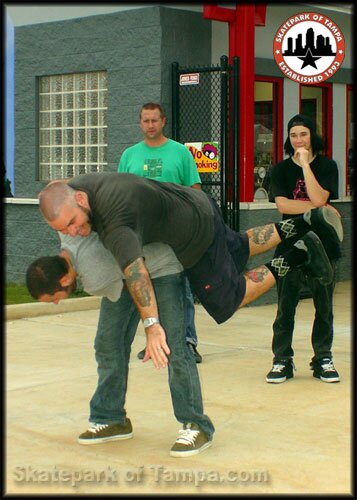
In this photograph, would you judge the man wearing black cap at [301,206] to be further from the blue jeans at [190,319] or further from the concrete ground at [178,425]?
the blue jeans at [190,319]

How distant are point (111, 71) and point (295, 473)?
8196mm

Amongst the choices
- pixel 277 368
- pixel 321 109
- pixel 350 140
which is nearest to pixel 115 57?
pixel 321 109

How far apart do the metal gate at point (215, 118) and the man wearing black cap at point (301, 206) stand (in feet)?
12.7

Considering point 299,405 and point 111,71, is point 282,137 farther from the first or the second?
point 299,405

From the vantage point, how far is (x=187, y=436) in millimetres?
5520

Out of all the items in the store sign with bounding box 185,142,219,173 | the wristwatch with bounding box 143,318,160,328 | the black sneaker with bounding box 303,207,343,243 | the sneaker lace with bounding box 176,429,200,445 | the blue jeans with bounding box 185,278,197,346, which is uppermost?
the store sign with bounding box 185,142,219,173

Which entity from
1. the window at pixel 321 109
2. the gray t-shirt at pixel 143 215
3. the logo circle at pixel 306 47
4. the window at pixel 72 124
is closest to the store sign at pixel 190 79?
the window at pixel 72 124

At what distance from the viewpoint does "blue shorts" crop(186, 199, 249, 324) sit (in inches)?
219

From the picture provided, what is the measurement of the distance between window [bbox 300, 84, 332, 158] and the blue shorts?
353 inches

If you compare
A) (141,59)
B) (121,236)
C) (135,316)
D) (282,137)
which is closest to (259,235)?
(135,316)

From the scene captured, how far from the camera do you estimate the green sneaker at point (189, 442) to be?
5.46 metres

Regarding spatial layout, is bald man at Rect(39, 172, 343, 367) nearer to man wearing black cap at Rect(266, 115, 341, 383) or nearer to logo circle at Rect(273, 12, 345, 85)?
man wearing black cap at Rect(266, 115, 341, 383)

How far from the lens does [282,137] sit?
44.3 ft

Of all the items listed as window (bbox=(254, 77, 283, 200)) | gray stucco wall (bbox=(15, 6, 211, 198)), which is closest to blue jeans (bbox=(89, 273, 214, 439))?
gray stucco wall (bbox=(15, 6, 211, 198))
